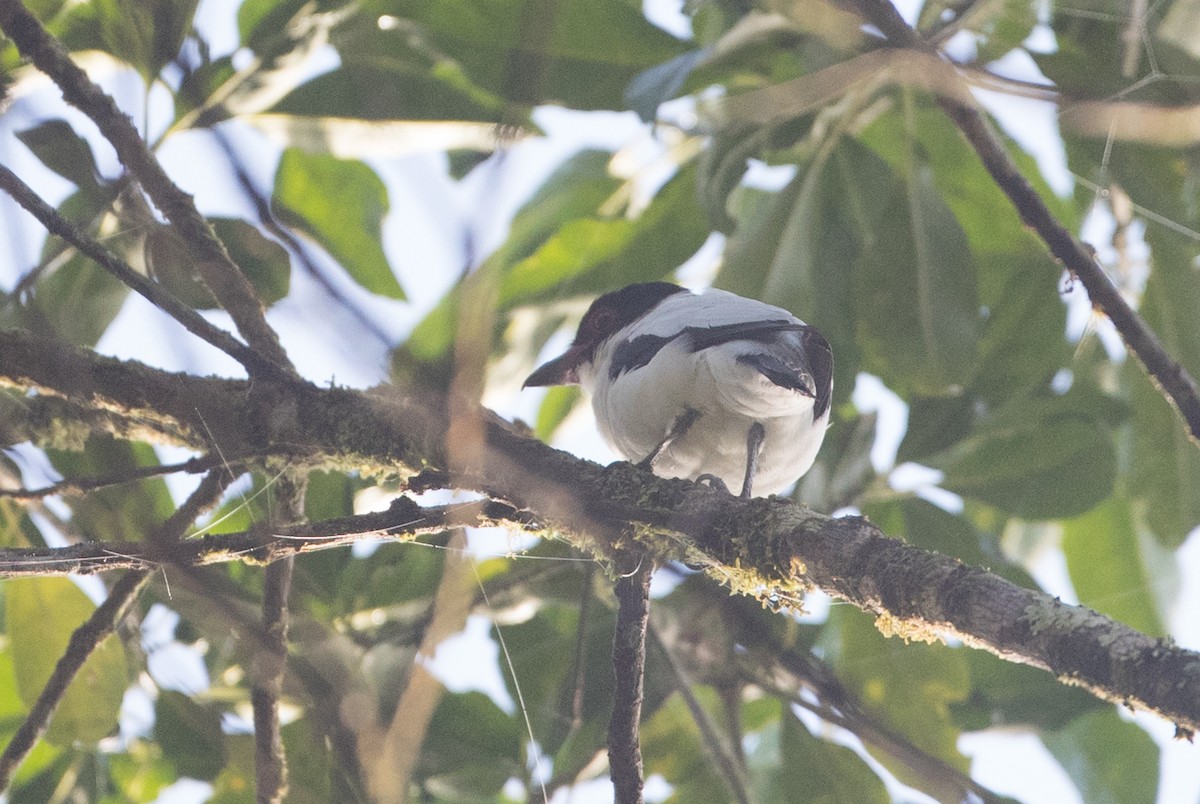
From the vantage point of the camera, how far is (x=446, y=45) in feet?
10.4

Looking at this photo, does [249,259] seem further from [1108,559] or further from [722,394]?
[1108,559]

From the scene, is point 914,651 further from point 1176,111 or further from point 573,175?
point 573,175

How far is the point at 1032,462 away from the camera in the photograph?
3.42 metres

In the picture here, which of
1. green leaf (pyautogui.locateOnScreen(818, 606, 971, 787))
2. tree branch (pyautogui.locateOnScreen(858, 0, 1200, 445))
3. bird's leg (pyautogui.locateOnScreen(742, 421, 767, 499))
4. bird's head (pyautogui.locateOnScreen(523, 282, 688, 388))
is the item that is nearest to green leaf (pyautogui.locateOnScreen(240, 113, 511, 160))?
bird's head (pyautogui.locateOnScreen(523, 282, 688, 388))

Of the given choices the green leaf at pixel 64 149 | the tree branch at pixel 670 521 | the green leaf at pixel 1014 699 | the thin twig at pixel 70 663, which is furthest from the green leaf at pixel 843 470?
the green leaf at pixel 64 149

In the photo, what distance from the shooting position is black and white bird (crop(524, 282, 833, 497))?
267cm

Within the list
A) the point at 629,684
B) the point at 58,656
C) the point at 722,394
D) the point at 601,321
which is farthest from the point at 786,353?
the point at 58,656

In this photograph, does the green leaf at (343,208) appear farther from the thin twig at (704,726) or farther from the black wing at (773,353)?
the thin twig at (704,726)

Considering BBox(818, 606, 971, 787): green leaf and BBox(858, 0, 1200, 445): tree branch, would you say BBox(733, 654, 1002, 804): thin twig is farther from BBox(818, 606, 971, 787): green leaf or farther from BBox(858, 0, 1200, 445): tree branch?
BBox(858, 0, 1200, 445): tree branch

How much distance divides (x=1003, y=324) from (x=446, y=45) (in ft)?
6.10

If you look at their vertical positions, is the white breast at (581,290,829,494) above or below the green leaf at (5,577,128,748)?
above

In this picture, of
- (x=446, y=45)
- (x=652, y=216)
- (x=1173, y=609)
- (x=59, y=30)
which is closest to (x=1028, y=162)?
(x=652, y=216)

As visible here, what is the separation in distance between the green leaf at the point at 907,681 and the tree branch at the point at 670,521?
Result: 1.34 meters

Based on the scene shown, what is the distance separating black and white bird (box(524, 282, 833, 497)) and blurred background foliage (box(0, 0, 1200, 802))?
29 cm
